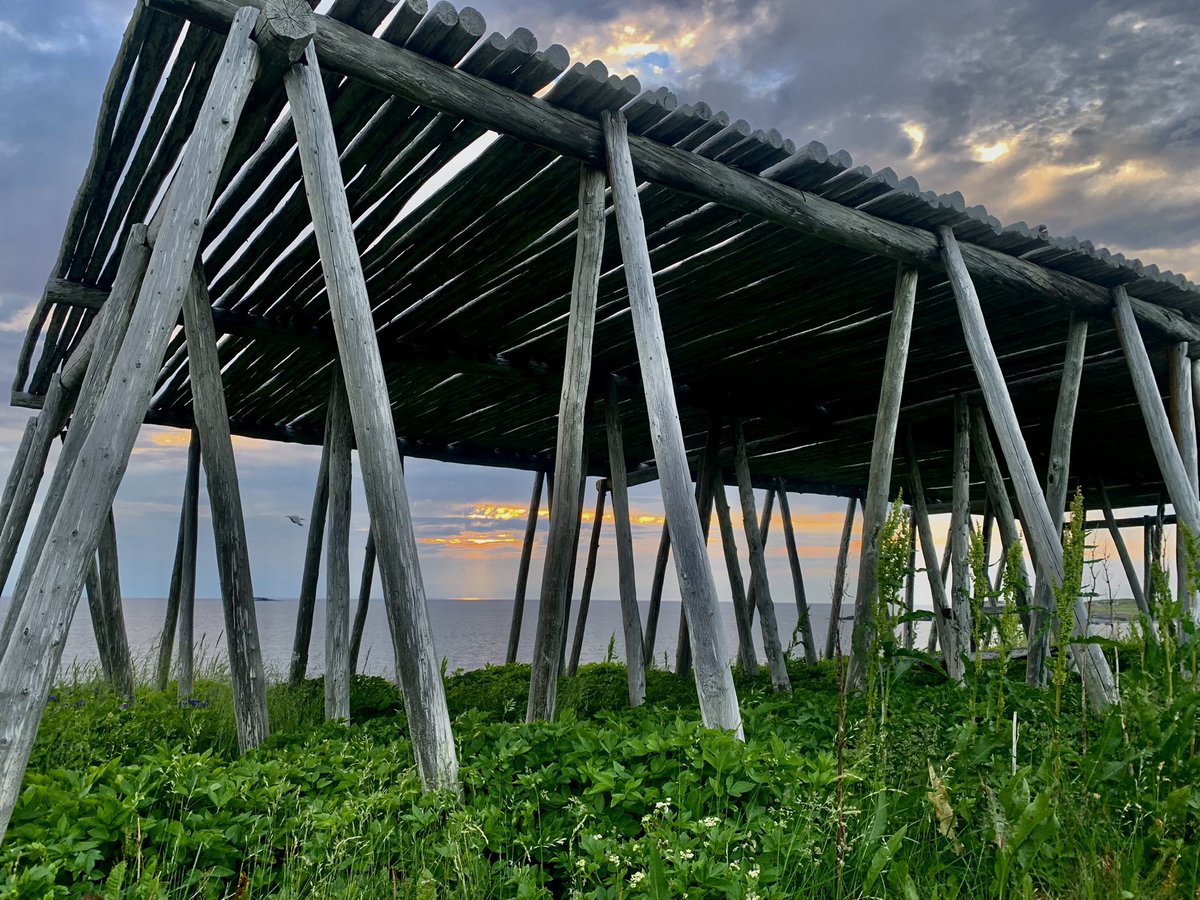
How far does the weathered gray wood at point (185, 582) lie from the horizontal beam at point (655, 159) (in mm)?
5538

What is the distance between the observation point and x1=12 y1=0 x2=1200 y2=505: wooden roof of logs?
4332 millimetres

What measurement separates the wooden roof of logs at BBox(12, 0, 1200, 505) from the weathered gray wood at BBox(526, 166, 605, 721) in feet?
1.33

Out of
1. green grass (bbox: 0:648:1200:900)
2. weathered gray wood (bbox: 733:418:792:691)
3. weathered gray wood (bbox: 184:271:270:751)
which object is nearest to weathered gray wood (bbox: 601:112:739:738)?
green grass (bbox: 0:648:1200:900)

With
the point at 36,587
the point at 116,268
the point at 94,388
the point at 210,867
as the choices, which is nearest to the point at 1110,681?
the point at 210,867

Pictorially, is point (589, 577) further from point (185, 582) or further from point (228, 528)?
point (228, 528)

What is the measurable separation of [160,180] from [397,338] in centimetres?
252

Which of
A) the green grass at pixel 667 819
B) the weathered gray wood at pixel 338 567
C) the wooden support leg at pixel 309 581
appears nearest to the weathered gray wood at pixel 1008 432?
the green grass at pixel 667 819

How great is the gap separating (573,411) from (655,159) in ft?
5.46

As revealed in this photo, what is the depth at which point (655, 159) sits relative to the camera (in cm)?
484

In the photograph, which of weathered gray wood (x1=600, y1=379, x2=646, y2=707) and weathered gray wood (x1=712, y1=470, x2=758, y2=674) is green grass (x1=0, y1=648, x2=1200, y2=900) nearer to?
weathered gray wood (x1=600, y1=379, x2=646, y2=707)

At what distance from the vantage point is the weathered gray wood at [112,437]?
295 centimetres

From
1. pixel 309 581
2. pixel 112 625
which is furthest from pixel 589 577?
pixel 112 625

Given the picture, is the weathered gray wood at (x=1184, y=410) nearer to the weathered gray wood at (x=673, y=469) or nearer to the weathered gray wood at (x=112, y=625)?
the weathered gray wood at (x=673, y=469)

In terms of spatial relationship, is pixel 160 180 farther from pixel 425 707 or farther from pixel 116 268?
pixel 425 707
